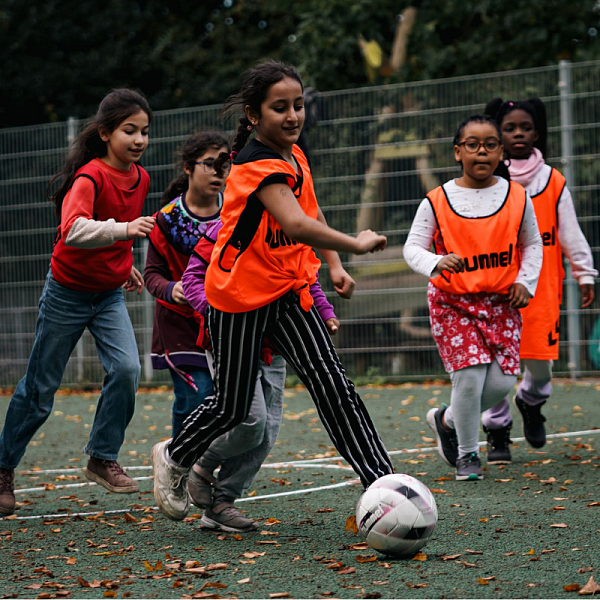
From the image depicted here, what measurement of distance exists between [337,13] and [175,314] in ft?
32.1

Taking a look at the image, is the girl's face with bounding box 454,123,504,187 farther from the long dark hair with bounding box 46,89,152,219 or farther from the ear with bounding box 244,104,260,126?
the ear with bounding box 244,104,260,126

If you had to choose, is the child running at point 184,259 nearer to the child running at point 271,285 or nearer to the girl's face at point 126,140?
the girl's face at point 126,140

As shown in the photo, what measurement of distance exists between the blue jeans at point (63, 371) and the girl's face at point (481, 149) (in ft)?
6.71

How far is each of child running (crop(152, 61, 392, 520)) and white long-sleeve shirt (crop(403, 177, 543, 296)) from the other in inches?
58.2

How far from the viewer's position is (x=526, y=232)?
5.56 metres

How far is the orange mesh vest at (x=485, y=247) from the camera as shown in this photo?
17.8 feet

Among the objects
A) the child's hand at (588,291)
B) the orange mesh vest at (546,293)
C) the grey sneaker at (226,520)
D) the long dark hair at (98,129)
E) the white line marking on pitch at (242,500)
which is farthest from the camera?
the child's hand at (588,291)

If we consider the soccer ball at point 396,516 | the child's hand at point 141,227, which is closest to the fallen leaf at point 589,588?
the soccer ball at point 396,516

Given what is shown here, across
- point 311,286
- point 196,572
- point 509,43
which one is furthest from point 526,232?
point 509,43

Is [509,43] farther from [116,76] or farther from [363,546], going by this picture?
[363,546]

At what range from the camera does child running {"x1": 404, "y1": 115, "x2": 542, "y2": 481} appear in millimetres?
5445

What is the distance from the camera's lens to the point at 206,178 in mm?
5277

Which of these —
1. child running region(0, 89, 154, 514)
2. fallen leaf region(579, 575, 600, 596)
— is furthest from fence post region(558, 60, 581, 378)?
fallen leaf region(579, 575, 600, 596)

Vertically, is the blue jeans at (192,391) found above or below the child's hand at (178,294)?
below
